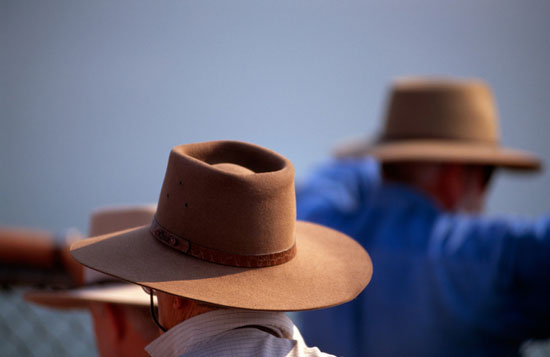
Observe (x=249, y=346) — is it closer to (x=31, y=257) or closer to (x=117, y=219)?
(x=117, y=219)

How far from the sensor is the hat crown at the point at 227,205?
4.11ft

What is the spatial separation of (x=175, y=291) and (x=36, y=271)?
4.22 feet

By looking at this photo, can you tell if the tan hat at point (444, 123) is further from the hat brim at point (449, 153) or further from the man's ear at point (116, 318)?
the man's ear at point (116, 318)

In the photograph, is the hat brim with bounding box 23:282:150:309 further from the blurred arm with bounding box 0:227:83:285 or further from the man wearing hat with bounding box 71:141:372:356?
the man wearing hat with bounding box 71:141:372:356

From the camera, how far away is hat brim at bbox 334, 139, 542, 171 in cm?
311

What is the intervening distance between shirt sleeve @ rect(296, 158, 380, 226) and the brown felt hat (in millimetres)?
1941

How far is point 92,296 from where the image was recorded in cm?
188

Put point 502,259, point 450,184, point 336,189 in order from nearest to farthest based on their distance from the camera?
1. point 502,259
2. point 450,184
3. point 336,189

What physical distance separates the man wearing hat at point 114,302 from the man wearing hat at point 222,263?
0.45 meters

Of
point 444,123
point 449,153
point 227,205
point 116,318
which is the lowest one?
point 116,318

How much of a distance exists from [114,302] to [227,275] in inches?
26.8

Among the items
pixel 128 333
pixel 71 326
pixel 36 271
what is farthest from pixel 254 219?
pixel 71 326

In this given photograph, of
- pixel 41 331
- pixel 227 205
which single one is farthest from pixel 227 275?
pixel 41 331

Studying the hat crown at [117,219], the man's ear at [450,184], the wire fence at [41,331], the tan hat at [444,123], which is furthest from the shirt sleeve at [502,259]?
the wire fence at [41,331]
